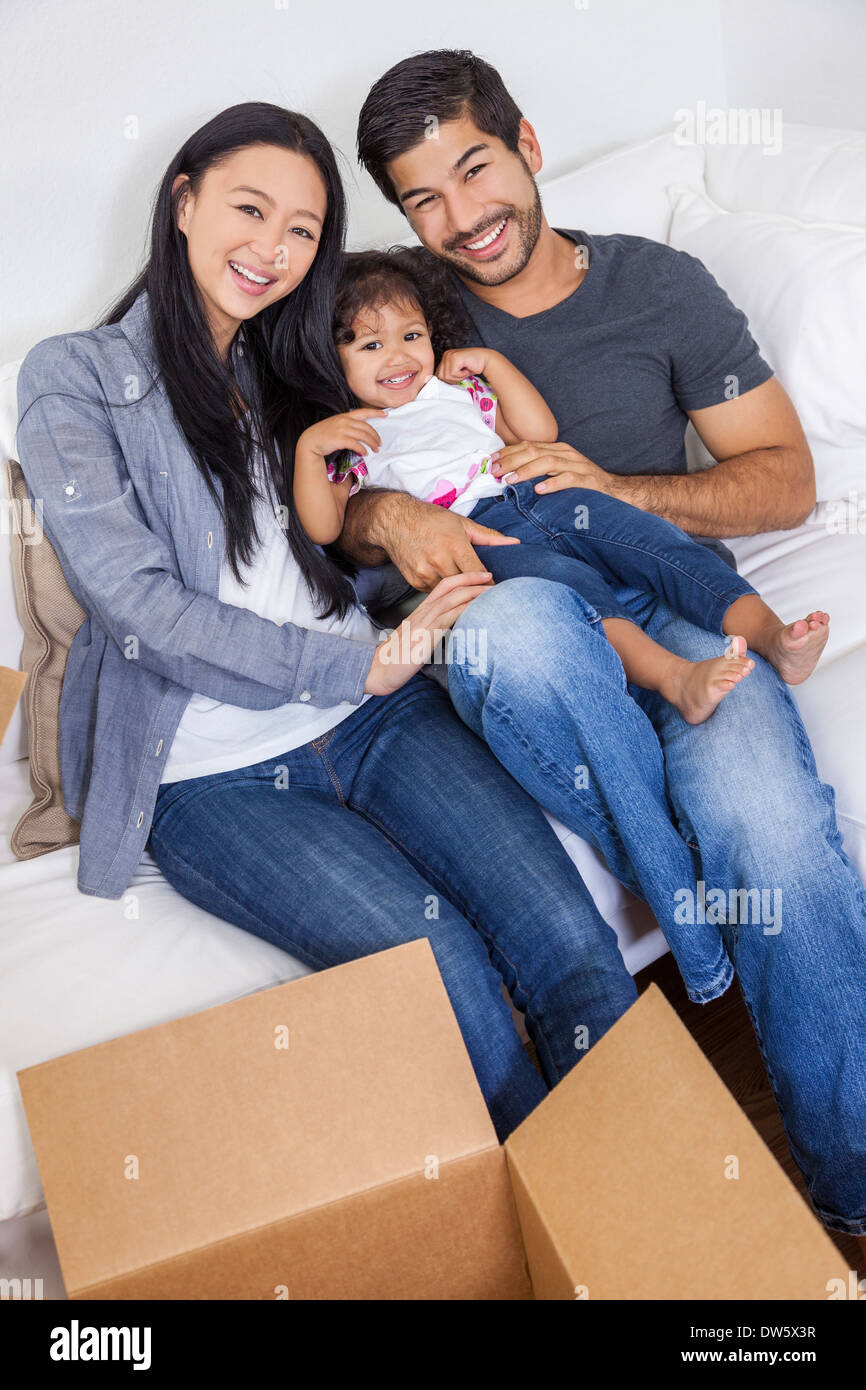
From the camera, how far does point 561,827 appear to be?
1.31 meters

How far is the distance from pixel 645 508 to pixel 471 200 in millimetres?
509

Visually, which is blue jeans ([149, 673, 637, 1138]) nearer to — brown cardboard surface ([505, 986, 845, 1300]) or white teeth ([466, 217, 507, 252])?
brown cardboard surface ([505, 986, 845, 1300])

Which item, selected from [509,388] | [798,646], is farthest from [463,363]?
[798,646]

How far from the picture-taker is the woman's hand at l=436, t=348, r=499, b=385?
1603mm

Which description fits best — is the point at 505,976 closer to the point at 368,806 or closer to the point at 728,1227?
the point at 368,806

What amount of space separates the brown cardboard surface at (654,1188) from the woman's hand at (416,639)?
58 cm

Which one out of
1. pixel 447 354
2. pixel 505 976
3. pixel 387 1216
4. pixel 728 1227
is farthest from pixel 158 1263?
pixel 447 354

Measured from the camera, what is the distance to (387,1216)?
821 mm

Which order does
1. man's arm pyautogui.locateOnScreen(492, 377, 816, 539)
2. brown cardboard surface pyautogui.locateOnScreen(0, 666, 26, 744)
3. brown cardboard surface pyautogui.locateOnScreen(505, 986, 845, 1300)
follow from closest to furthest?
brown cardboard surface pyautogui.locateOnScreen(505, 986, 845, 1300) → brown cardboard surface pyautogui.locateOnScreen(0, 666, 26, 744) → man's arm pyautogui.locateOnScreen(492, 377, 816, 539)

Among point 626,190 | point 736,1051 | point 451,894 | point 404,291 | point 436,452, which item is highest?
point 626,190

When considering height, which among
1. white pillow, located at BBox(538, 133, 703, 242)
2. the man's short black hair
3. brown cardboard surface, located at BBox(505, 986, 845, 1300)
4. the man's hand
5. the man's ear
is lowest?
brown cardboard surface, located at BBox(505, 986, 845, 1300)

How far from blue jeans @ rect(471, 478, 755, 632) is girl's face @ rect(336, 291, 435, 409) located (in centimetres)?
23

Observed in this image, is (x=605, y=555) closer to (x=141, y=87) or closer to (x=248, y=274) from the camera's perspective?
(x=248, y=274)

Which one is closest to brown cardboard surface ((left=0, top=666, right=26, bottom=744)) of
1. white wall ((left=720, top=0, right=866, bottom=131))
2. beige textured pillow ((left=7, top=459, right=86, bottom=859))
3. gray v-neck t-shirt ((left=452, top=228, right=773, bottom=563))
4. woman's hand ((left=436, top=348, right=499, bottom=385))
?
beige textured pillow ((left=7, top=459, right=86, bottom=859))
